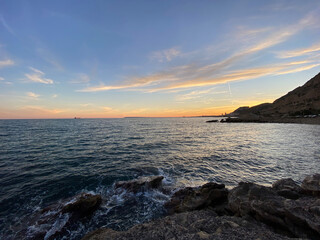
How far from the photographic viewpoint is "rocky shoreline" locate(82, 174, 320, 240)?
18.0ft

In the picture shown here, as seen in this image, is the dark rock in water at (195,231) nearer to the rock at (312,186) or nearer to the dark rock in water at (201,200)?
the dark rock in water at (201,200)

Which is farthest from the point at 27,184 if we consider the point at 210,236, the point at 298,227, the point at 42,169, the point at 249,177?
the point at 249,177

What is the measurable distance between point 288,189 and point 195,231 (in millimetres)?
7929

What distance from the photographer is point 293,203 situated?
683cm

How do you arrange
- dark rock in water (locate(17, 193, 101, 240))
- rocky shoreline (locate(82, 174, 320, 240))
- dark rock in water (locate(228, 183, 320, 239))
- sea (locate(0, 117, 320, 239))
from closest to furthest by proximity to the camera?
rocky shoreline (locate(82, 174, 320, 240)) < dark rock in water (locate(228, 183, 320, 239)) < dark rock in water (locate(17, 193, 101, 240)) < sea (locate(0, 117, 320, 239))

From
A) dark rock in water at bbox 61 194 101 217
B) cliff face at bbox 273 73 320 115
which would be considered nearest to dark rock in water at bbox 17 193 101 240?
dark rock in water at bbox 61 194 101 217

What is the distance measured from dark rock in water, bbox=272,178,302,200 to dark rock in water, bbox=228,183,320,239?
0.62 metres

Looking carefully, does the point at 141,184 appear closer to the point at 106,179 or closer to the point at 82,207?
the point at 106,179

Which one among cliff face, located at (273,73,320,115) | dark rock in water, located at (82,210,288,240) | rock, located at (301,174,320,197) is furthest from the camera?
cliff face, located at (273,73,320,115)

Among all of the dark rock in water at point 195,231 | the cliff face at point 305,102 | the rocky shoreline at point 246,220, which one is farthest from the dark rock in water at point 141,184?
the cliff face at point 305,102

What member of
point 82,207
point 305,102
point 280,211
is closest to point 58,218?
point 82,207

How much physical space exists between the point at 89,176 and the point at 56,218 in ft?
20.5

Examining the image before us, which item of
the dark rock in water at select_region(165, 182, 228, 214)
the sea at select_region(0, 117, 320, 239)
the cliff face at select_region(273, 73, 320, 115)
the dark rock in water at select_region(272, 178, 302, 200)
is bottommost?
the sea at select_region(0, 117, 320, 239)

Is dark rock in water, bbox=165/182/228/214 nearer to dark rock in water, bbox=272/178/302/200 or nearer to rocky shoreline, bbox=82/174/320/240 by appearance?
rocky shoreline, bbox=82/174/320/240
